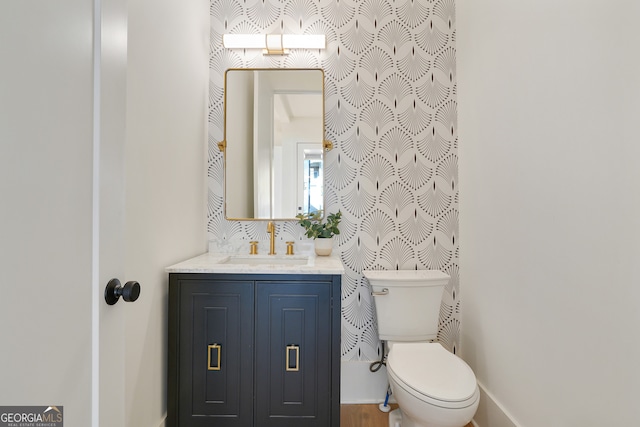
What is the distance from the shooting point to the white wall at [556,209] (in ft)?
3.04

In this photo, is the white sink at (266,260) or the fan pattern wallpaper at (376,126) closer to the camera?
the white sink at (266,260)

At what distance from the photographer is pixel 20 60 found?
52cm

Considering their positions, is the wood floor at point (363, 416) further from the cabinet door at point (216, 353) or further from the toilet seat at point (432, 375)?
the cabinet door at point (216, 353)

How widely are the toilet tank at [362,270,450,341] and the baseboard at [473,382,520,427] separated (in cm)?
38

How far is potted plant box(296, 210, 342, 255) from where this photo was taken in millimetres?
1905

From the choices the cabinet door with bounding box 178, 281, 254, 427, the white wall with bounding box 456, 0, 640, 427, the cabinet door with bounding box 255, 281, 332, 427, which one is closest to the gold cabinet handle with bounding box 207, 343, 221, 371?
the cabinet door with bounding box 178, 281, 254, 427

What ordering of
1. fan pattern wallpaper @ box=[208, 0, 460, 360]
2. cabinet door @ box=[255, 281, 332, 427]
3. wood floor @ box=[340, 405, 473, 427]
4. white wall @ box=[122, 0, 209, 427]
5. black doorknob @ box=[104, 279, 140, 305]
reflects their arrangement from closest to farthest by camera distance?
Answer: black doorknob @ box=[104, 279, 140, 305] < white wall @ box=[122, 0, 209, 427] < cabinet door @ box=[255, 281, 332, 427] < wood floor @ box=[340, 405, 473, 427] < fan pattern wallpaper @ box=[208, 0, 460, 360]

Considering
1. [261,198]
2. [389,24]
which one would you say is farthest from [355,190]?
[389,24]

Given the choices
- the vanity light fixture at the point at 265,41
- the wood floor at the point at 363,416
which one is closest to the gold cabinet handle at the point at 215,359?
the wood floor at the point at 363,416

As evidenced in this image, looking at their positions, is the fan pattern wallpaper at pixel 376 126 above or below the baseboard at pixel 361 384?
above

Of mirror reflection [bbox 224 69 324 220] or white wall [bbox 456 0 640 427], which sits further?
mirror reflection [bbox 224 69 324 220]

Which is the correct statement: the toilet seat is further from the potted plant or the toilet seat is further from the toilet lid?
the potted plant

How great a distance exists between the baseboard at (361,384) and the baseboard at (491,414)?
0.52 m

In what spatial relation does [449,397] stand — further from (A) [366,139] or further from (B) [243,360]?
(A) [366,139]
